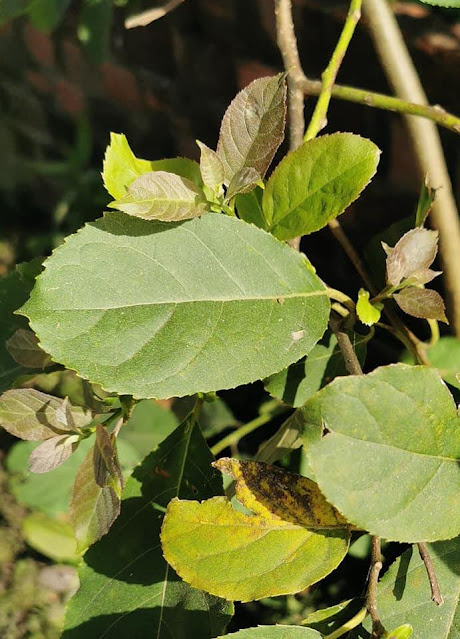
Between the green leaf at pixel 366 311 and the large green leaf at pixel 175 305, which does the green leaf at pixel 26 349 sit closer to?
the large green leaf at pixel 175 305

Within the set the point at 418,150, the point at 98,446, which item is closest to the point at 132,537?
the point at 98,446

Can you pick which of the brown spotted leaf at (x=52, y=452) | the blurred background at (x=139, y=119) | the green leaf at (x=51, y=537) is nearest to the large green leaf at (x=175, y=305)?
the brown spotted leaf at (x=52, y=452)

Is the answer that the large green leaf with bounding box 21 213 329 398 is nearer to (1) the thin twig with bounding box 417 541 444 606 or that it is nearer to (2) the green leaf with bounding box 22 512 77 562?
(1) the thin twig with bounding box 417 541 444 606

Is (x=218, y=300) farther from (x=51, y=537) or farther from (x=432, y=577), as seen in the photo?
(x=51, y=537)

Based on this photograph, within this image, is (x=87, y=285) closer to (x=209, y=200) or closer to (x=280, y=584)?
(x=209, y=200)

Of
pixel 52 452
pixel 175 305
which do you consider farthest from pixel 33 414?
pixel 175 305

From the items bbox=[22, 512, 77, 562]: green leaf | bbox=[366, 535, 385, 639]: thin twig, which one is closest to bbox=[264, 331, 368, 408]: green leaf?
bbox=[366, 535, 385, 639]: thin twig
